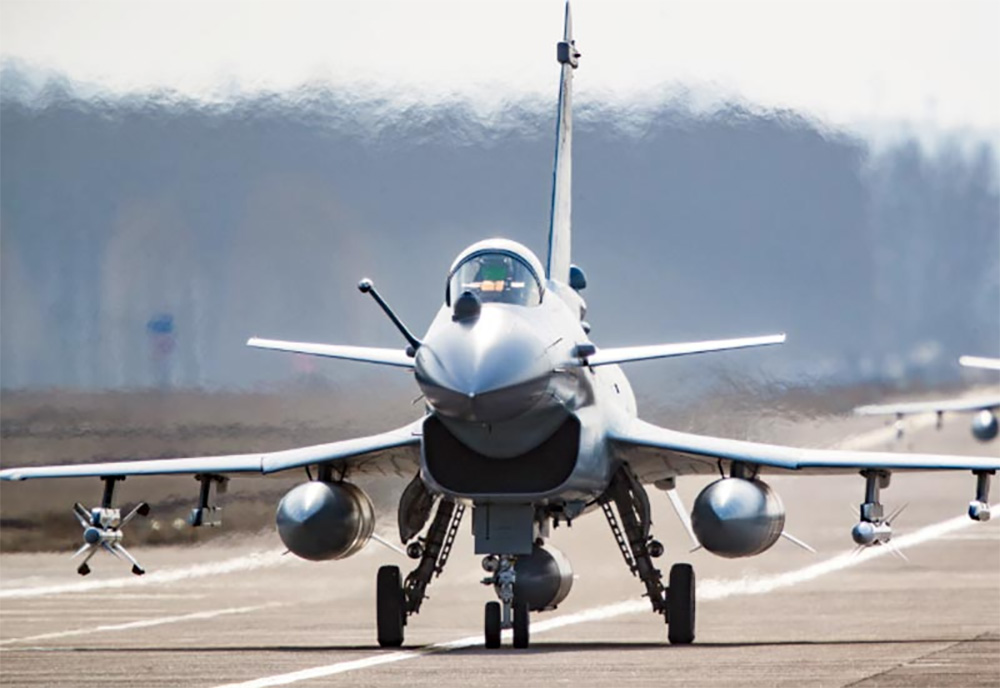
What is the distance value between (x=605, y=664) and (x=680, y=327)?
326 inches

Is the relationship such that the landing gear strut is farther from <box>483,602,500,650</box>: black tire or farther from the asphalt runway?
the asphalt runway

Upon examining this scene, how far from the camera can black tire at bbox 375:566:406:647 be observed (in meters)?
21.4

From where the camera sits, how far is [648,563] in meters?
22.1

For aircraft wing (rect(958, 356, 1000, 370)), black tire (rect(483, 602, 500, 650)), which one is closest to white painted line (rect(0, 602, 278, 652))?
black tire (rect(483, 602, 500, 650))

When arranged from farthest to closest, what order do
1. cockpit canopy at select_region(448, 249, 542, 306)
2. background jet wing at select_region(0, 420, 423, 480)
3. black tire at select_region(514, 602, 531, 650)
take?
background jet wing at select_region(0, 420, 423, 480) → black tire at select_region(514, 602, 531, 650) → cockpit canopy at select_region(448, 249, 542, 306)

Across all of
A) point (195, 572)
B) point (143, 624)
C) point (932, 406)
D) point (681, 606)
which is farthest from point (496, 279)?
point (932, 406)

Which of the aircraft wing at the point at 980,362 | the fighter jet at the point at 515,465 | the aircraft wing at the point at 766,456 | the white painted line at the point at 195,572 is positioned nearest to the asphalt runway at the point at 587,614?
the white painted line at the point at 195,572

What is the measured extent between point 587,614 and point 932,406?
19.1ft

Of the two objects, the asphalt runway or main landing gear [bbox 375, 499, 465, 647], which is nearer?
the asphalt runway

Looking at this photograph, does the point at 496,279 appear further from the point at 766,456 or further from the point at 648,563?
the point at 648,563

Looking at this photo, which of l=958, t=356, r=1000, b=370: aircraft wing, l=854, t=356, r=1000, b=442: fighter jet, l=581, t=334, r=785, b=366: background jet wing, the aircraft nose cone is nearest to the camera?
the aircraft nose cone

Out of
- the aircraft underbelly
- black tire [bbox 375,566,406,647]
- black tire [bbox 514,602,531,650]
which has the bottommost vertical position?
black tire [bbox 514,602,531,650]

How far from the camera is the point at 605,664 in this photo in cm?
1869

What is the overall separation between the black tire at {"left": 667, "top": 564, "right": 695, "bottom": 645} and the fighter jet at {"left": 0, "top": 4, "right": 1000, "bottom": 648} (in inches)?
0.7
